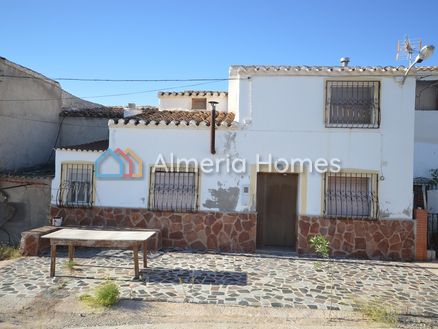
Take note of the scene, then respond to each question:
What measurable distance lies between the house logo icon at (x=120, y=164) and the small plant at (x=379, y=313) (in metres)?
6.89

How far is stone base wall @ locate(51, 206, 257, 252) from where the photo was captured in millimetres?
10352

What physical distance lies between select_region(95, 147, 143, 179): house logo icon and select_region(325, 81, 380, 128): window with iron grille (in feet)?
18.9

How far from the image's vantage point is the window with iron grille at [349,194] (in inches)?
406

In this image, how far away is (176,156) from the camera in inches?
417

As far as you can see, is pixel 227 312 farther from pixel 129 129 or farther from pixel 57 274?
pixel 129 129

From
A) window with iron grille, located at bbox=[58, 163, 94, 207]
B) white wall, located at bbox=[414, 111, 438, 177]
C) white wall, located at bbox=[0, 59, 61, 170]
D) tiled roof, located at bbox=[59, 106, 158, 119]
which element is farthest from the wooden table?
white wall, located at bbox=[414, 111, 438, 177]

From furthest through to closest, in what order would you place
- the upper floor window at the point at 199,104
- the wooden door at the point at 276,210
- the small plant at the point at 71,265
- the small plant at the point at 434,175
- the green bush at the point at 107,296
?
1. the upper floor window at the point at 199,104
2. the small plant at the point at 434,175
3. the wooden door at the point at 276,210
4. the small plant at the point at 71,265
5. the green bush at the point at 107,296

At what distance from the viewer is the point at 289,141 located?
34.0 ft

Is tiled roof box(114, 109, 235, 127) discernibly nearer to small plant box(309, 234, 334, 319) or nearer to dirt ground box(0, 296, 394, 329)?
small plant box(309, 234, 334, 319)

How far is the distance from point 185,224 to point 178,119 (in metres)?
3.26

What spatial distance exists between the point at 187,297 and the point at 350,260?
529 centimetres

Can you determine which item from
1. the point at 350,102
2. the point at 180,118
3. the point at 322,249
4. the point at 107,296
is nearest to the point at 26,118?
the point at 180,118

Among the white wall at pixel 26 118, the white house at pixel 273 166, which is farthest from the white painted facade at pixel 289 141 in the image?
the white wall at pixel 26 118

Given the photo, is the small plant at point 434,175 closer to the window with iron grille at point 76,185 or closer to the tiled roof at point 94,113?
the tiled roof at point 94,113
